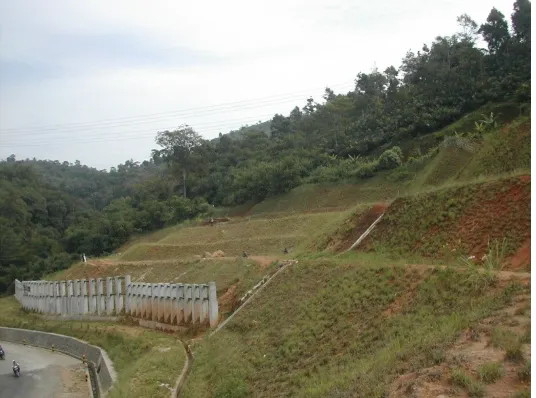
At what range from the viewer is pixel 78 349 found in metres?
27.3

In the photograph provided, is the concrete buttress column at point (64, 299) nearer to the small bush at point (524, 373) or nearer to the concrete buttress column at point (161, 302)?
the concrete buttress column at point (161, 302)

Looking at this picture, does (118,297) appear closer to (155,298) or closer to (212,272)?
(155,298)

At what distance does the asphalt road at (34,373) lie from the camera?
2145cm

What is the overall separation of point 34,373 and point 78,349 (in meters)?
2.94

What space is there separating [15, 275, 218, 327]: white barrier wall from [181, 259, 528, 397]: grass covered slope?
10.6 feet

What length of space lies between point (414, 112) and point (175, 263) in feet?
92.4

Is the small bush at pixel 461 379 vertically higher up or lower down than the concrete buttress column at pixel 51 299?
higher up

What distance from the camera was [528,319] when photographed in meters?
9.22

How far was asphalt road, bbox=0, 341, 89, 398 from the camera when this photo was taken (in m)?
21.5

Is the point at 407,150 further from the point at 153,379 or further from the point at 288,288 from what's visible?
the point at 153,379

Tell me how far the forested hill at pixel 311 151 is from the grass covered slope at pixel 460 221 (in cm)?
2381

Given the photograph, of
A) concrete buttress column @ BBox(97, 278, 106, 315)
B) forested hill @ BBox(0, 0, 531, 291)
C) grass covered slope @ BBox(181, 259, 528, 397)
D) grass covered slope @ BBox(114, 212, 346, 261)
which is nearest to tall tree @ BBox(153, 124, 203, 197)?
forested hill @ BBox(0, 0, 531, 291)

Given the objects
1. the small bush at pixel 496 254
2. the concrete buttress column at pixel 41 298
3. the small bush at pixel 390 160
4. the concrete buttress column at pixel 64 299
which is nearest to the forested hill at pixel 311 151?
the small bush at pixel 390 160

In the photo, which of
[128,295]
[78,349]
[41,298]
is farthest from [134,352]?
[41,298]
